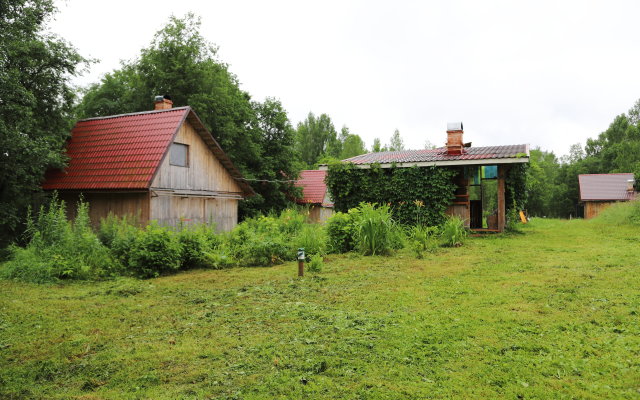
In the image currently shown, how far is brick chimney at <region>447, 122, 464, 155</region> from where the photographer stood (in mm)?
16578

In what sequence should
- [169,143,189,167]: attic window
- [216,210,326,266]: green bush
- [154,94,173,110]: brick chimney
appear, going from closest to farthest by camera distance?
[216,210,326,266]: green bush
[169,143,189,167]: attic window
[154,94,173,110]: brick chimney

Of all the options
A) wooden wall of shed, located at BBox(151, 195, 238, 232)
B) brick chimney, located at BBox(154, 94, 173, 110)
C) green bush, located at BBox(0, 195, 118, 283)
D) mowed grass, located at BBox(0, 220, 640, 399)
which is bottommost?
mowed grass, located at BBox(0, 220, 640, 399)

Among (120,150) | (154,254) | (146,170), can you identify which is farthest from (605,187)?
(154,254)

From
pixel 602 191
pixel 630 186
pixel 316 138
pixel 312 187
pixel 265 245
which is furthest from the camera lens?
pixel 316 138

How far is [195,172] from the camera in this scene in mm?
16453

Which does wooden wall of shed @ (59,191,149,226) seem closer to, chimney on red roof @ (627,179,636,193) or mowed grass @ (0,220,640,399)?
mowed grass @ (0,220,640,399)

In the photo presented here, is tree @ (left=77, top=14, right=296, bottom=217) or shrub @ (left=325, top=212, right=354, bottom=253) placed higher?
tree @ (left=77, top=14, right=296, bottom=217)

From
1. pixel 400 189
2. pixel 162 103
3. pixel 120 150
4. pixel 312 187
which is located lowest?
pixel 400 189

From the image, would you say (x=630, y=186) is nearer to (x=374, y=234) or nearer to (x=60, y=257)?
(x=374, y=234)

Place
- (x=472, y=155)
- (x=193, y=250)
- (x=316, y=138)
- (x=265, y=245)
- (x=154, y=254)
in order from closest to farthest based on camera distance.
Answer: (x=154, y=254) < (x=193, y=250) < (x=265, y=245) < (x=472, y=155) < (x=316, y=138)

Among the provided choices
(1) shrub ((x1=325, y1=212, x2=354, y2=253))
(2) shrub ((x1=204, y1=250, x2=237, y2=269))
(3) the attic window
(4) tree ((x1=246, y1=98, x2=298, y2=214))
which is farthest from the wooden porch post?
(4) tree ((x1=246, y1=98, x2=298, y2=214))

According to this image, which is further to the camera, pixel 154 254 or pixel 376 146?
pixel 376 146

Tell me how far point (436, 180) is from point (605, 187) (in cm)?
A: 2936

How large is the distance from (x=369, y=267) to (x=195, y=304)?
4031 millimetres
